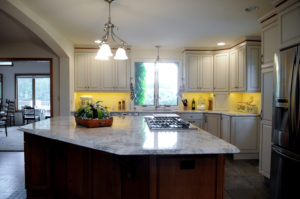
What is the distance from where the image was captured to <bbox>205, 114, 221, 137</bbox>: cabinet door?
4371 millimetres

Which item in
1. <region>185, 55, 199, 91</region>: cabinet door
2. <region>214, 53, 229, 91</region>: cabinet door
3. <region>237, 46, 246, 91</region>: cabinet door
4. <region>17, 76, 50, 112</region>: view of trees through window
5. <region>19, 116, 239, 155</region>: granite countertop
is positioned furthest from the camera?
<region>17, 76, 50, 112</region>: view of trees through window

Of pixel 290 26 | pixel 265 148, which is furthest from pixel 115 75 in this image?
pixel 290 26

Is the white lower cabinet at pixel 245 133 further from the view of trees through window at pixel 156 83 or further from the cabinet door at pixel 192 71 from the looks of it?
the view of trees through window at pixel 156 83

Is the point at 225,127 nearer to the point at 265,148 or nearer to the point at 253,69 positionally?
the point at 265,148

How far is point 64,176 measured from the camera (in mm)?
2182

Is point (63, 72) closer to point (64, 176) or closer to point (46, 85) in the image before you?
point (64, 176)

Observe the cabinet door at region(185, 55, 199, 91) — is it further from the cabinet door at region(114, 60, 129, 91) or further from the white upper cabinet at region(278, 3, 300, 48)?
the white upper cabinet at region(278, 3, 300, 48)

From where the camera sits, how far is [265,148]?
2.91 meters

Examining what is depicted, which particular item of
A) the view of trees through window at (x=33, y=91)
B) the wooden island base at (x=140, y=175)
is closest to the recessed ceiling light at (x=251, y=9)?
the wooden island base at (x=140, y=175)

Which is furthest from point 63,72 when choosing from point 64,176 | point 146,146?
point 146,146

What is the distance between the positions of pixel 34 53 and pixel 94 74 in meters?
1.39

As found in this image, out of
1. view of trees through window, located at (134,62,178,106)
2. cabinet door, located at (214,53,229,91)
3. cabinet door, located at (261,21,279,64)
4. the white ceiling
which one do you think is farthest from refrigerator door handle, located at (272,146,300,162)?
view of trees through window, located at (134,62,178,106)

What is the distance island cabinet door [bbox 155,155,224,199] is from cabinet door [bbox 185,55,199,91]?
350cm

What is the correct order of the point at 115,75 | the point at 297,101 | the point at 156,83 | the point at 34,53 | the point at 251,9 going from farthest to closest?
the point at 156,83, the point at 115,75, the point at 34,53, the point at 251,9, the point at 297,101
